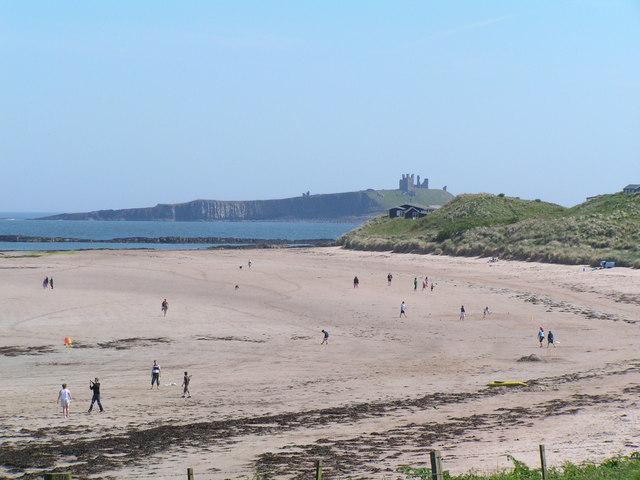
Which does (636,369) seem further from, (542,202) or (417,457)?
(542,202)

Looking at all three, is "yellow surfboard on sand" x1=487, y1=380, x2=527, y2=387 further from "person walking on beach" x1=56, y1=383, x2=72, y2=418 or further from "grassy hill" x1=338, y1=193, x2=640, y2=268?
"grassy hill" x1=338, y1=193, x2=640, y2=268

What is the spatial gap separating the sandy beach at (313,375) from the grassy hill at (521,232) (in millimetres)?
12529

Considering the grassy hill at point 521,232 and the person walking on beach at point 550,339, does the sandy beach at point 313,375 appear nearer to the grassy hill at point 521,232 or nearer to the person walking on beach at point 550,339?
the person walking on beach at point 550,339

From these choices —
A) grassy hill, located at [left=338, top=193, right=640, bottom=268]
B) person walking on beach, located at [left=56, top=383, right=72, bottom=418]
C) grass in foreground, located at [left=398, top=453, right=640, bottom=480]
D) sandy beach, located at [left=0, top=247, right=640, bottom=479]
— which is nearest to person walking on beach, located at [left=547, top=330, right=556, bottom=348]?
sandy beach, located at [left=0, top=247, right=640, bottom=479]

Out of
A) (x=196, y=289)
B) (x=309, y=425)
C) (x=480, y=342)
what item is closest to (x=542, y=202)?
(x=196, y=289)

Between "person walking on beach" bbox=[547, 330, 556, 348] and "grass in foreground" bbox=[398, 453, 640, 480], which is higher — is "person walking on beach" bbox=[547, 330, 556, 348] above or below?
below

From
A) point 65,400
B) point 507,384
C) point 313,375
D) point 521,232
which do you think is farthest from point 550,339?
point 521,232

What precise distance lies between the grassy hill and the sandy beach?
1253 cm

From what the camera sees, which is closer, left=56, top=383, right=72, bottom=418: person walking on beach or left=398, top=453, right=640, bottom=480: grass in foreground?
left=398, top=453, right=640, bottom=480: grass in foreground

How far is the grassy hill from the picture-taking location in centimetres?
Answer: 6706

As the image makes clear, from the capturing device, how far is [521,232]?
8075cm

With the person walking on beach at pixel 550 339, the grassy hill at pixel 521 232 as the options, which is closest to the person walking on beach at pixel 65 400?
the person walking on beach at pixel 550 339

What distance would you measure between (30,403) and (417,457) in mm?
11551

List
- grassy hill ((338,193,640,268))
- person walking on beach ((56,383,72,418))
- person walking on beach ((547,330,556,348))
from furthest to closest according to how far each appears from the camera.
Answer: grassy hill ((338,193,640,268))
person walking on beach ((547,330,556,348))
person walking on beach ((56,383,72,418))
